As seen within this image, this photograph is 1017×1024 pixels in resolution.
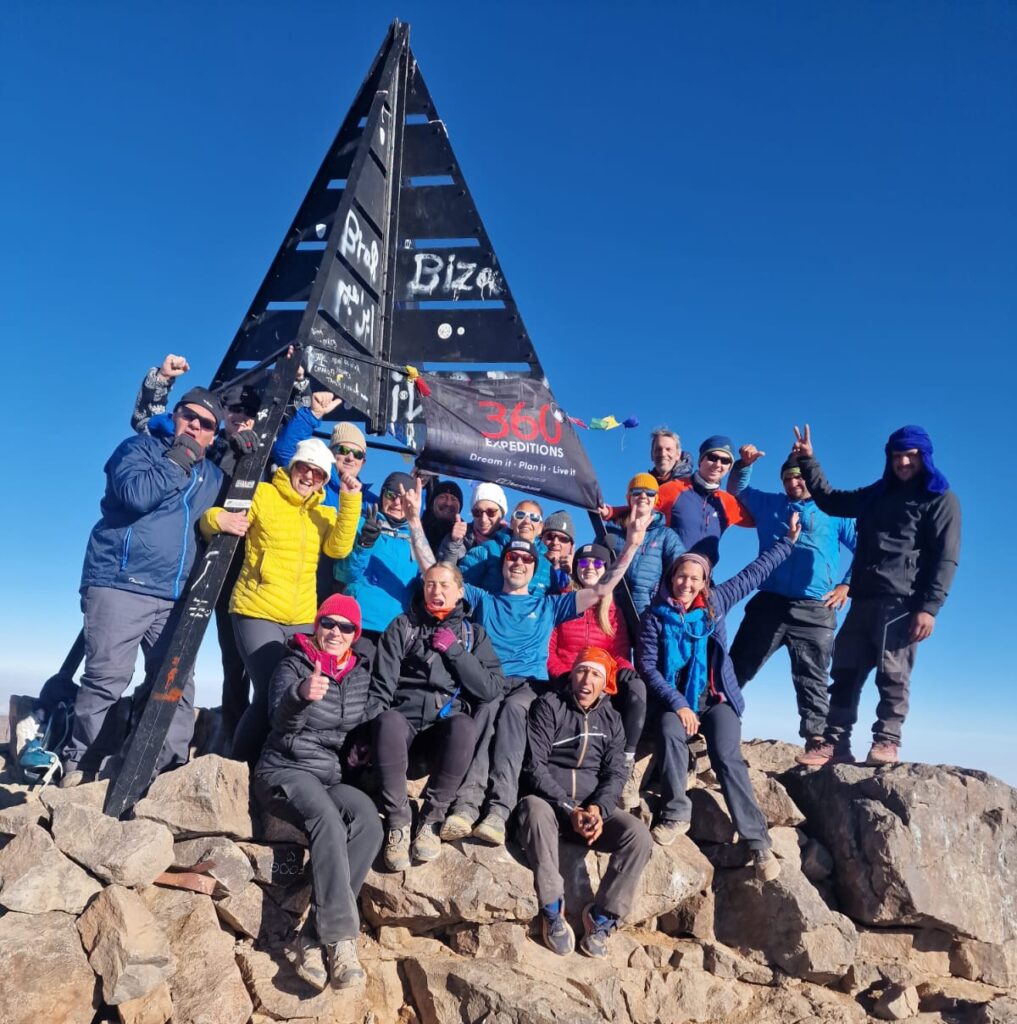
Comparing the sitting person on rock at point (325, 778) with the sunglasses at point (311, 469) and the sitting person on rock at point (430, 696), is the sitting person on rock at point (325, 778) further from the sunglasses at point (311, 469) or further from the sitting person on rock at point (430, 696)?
the sunglasses at point (311, 469)

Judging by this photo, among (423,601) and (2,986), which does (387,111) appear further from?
(2,986)

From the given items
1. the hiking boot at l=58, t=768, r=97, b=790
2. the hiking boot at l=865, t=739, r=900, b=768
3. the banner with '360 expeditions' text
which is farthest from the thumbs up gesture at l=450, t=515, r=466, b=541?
the hiking boot at l=865, t=739, r=900, b=768

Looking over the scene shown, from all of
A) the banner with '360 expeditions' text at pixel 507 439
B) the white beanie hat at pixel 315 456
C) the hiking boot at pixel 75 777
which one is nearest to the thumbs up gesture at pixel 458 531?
the banner with '360 expeditions' text at pixel 507 439

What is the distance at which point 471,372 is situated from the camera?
8953mm

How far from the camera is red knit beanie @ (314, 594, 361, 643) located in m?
5.66

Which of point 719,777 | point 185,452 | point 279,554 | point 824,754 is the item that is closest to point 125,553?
point 185,452

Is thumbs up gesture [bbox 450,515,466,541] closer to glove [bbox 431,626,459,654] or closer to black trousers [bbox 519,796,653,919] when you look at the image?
glove [bbox 431,626,459,654]

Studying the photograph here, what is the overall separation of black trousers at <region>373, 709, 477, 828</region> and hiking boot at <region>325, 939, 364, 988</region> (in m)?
0.86

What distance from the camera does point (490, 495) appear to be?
8.20 meters

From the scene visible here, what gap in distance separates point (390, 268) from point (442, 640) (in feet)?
16.1

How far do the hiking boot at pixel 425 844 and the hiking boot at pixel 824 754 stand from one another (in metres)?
4.19

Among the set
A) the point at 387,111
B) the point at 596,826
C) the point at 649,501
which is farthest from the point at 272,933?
the point at 387,111

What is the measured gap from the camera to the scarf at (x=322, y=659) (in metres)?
5.65

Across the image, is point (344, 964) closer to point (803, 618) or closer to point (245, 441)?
point (245, 441)
